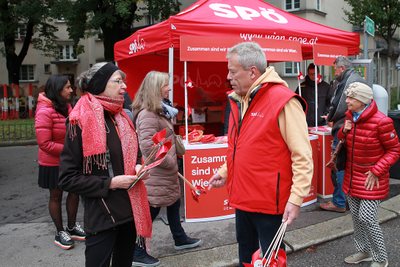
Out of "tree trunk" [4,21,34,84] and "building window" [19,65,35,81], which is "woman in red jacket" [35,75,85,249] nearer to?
"tree trunk" [4,21,34,84]

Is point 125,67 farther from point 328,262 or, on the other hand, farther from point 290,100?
point 290,100

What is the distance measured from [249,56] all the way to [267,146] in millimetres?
546

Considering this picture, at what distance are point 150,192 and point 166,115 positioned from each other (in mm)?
737

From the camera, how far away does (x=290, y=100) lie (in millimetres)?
2389

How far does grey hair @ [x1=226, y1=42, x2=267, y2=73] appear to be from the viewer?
2.41m

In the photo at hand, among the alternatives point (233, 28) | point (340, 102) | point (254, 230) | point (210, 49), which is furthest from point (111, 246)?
point (233, 28)

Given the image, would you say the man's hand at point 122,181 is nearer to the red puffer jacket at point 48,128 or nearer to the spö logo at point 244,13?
the red puffer jacket at point 48,128

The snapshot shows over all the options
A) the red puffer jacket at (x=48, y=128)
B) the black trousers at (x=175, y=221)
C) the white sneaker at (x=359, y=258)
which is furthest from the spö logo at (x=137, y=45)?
the white sneaker at (x=359, y=258)

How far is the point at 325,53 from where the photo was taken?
19.0 feet

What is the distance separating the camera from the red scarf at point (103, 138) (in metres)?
2.35

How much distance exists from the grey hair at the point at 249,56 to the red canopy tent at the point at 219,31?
8.04ft

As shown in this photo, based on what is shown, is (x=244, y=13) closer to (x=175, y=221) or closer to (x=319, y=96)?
(x=319, y=96)

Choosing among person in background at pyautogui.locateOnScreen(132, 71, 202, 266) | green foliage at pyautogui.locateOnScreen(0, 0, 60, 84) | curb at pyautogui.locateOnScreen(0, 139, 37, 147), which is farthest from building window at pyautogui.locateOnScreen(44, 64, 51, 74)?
person in background at pyautogui.locateOnScreen(132, 71, 202, 266)

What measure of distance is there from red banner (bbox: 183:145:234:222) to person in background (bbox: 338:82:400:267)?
1.71 metres
